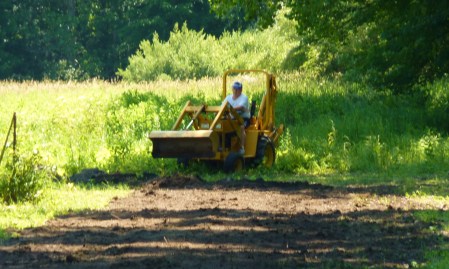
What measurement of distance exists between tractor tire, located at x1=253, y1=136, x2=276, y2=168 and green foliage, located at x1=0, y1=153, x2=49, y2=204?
26.8ft

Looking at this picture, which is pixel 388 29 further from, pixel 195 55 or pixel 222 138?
pixel 195 55

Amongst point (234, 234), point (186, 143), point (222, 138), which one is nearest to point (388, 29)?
point (222, 138)

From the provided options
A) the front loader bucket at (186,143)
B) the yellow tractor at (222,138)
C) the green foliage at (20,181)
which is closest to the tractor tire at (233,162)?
the yellow tractor at (222,138)

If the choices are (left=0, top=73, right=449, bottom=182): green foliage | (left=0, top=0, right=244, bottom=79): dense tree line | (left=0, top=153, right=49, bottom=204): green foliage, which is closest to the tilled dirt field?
(left=0, top=153, right=49, bottom=204): green foliage

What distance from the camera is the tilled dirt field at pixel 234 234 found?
1233cm

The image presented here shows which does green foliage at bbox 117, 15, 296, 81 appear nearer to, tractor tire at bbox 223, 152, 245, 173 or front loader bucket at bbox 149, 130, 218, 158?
tractor tire at bbox 223, 152, 245, 173

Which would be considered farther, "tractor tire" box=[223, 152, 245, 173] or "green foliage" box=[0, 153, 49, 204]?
"tractor tire" box=[223, 152, 245, 173]

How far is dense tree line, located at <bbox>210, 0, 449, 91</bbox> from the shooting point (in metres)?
29.9

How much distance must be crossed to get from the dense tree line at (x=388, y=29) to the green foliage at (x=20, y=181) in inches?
522

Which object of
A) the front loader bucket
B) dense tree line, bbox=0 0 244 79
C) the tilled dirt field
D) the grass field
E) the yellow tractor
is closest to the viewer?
the tilled dirt field

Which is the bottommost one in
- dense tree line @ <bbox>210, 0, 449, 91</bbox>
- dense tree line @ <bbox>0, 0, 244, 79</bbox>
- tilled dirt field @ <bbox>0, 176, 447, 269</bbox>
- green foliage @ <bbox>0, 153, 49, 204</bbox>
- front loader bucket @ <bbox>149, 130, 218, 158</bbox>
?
tilled dirt field @ <bbox>0, 176, 447, 269</bbox>

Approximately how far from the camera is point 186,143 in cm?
2431

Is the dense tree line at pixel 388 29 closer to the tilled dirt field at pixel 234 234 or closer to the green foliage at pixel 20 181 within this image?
the tilled dirt field at pixel 234 234

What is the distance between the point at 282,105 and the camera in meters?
35.6
